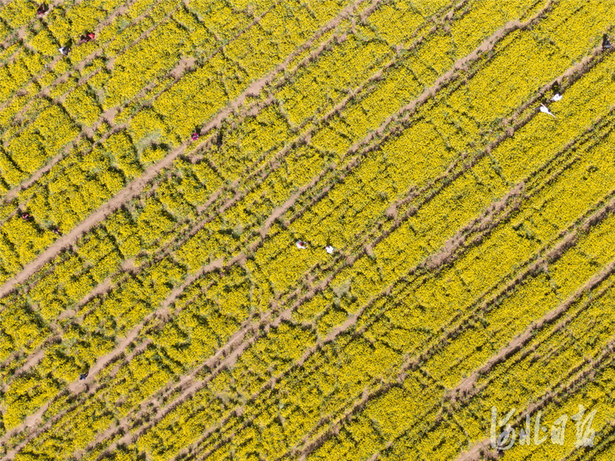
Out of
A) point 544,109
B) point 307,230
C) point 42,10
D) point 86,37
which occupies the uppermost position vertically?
point 42,10

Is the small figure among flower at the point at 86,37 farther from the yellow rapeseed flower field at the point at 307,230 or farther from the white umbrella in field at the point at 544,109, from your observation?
the white umbrella in field at the point at 544,109

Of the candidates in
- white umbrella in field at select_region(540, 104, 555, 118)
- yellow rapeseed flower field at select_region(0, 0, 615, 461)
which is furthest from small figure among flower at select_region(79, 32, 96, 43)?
white umbrella in field at select_region(540, 104, 555, 118)

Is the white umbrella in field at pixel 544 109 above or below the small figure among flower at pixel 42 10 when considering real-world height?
below

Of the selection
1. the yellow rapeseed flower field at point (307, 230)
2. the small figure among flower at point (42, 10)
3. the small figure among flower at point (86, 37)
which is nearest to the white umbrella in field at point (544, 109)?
the yellow rapeseed flower field at point (307, 230)

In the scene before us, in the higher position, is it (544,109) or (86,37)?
(86,37)

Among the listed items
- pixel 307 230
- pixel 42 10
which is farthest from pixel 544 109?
pixel 42 10

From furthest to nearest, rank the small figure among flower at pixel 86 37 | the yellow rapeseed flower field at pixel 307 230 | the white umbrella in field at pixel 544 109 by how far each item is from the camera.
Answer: the small figure among flower at pixel 86 37
the white umbrella in field at pixel 544 109
the yellow rapeseed flower field at pixel 307 230

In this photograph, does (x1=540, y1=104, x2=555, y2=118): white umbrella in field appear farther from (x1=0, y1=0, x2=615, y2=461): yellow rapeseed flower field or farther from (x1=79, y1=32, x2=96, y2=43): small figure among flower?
(x1=79, y1=32, x2=96, y2=43): small figure among flower

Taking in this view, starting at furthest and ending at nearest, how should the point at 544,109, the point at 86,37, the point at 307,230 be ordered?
the point at 86,37
the point at 544,109
the point at 307,230

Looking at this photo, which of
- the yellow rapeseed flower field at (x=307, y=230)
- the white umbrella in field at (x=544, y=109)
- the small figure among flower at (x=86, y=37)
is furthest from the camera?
the small figure among flower at (x=86, y=37)

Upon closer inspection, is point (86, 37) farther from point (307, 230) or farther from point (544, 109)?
point (544, 109)

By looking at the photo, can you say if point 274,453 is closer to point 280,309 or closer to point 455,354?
point 280,309
